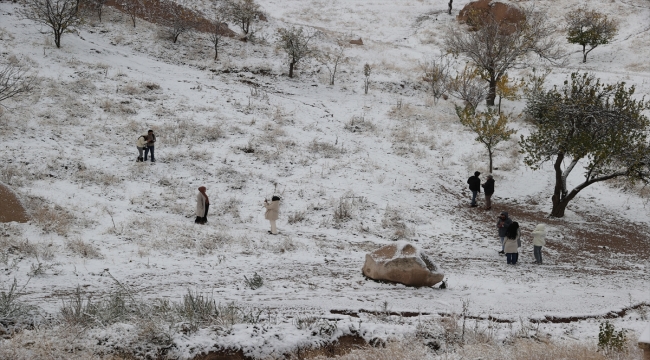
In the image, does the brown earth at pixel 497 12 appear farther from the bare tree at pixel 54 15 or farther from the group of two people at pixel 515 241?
the group of two people at pixel 515 241

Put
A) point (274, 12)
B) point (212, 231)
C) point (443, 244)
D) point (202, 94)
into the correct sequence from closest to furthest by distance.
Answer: point (212, 231) < point (443, 244) < point (202, 94) < point (274, 12)

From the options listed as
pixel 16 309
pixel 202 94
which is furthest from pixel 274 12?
pixel 16 309

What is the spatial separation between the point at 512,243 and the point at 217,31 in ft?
80.8

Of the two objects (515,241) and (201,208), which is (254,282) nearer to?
(201,208)

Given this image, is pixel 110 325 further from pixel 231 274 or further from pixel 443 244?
pixel 443 244

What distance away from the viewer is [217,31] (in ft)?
99.6

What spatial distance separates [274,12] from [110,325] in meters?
46.3

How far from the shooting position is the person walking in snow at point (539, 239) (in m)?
12.3

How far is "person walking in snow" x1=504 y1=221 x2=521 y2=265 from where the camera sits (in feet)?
39.6

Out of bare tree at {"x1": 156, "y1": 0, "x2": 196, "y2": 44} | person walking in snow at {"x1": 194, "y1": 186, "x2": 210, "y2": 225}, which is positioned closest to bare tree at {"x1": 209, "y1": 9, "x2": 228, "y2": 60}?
bare tree at {"x1": 156, "y1": 0, "x2": 196, "y2": 44}

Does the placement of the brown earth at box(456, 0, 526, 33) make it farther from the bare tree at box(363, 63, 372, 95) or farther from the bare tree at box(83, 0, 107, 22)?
the bare tree at box(83, 0, 107, 22)

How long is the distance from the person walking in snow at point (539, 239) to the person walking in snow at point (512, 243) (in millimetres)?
503

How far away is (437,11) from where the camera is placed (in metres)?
48.2

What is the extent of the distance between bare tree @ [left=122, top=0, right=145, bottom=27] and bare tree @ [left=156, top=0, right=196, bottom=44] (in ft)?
4.17
